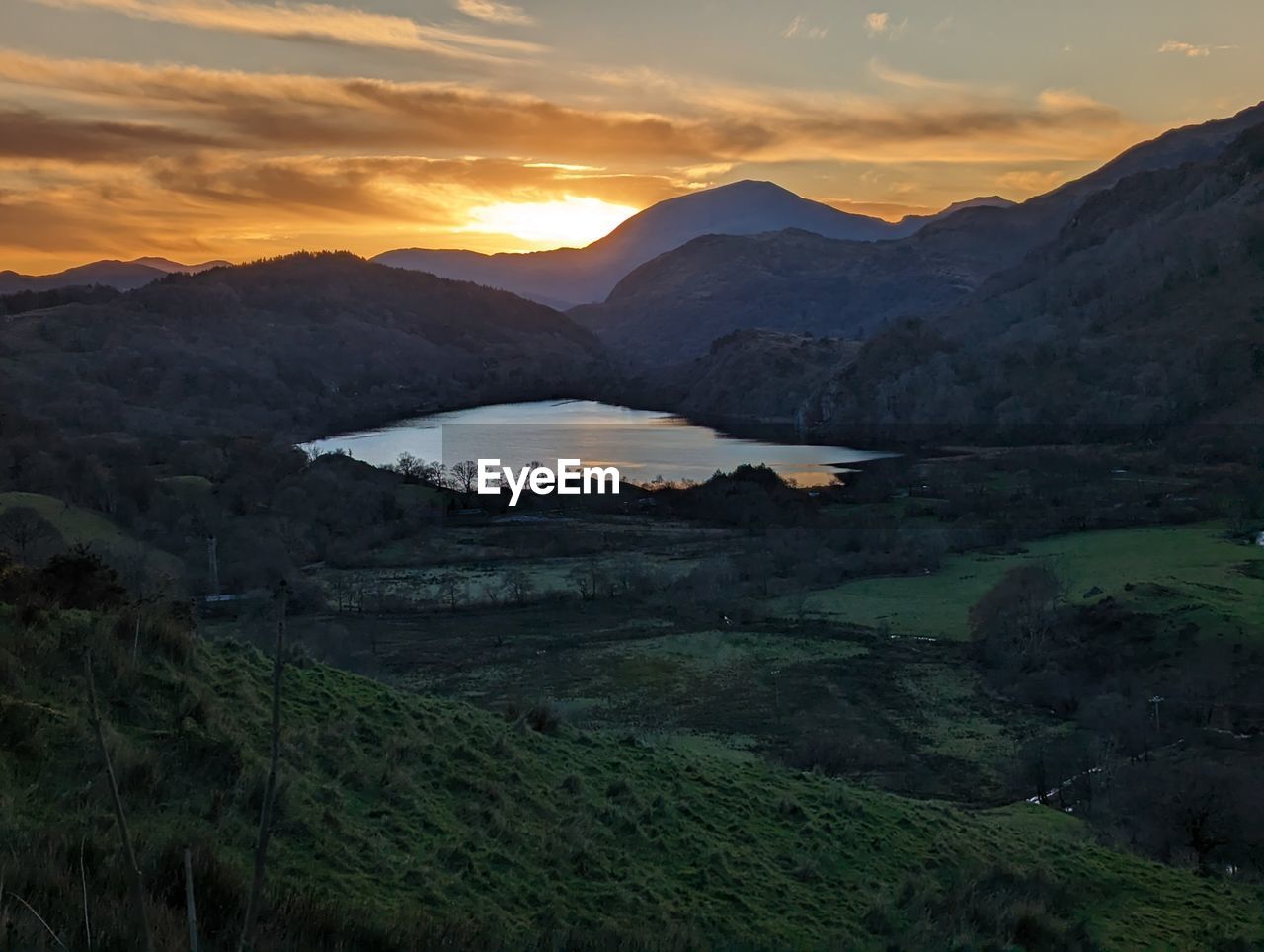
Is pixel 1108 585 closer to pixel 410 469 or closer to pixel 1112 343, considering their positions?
pixel 410 469

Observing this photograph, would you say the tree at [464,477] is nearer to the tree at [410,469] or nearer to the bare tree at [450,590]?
the tree at [410,469]

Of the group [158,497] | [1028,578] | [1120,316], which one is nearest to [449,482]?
[158,497]

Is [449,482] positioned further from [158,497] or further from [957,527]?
[957,527]

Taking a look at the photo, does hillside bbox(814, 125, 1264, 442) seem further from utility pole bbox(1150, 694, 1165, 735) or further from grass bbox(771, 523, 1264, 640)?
utility pole bbox(1150, 694, 1165, 735)

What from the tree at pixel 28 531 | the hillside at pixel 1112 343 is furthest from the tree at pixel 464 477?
the hillside at pixel 1112 343

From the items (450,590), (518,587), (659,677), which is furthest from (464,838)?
(450,590)
